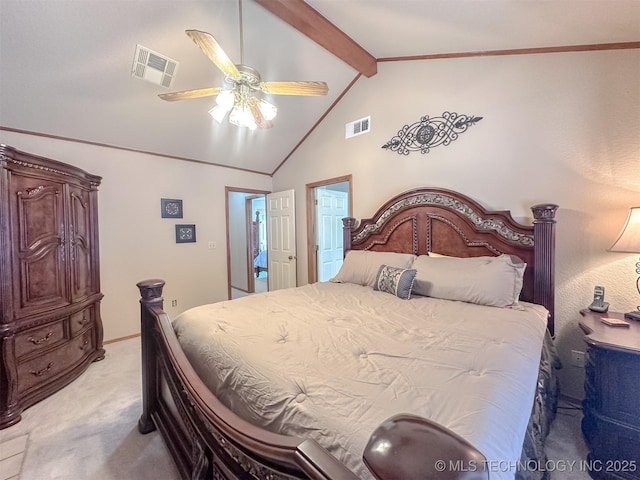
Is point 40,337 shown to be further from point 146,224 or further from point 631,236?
point 631,236

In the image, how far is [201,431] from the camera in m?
1.15

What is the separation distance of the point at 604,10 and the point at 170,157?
4.36m

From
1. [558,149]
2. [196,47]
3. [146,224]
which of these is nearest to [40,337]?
[146,224]

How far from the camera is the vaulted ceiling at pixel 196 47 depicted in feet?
6.10

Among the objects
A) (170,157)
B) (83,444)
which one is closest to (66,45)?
(170,157)

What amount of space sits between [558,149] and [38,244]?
13.9 ft

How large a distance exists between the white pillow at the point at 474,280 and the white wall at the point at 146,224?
3.25m

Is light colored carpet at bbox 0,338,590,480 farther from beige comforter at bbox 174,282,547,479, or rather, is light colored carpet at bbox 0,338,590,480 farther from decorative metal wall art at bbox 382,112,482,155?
decorative metal wall art at bbox 382,112,482,155

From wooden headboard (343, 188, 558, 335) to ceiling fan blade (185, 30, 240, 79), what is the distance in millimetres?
1958

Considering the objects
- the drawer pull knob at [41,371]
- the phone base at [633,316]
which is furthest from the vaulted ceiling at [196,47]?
the drawer pull knob at [41,371]

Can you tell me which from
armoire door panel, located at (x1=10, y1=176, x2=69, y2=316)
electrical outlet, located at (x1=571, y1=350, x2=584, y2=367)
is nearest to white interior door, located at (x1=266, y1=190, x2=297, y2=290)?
armoire door panel, located at (x1=10, y1=176, x2=69, y2=316)

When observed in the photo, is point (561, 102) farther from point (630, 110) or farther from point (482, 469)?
point (482, 469)

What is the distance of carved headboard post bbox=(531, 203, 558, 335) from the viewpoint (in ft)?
6.67

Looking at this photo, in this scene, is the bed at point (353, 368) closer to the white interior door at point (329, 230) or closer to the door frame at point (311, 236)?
the door frame at point (311, 236)
